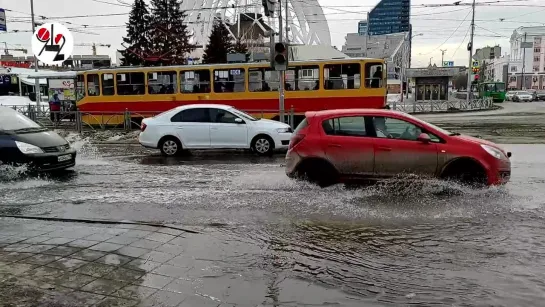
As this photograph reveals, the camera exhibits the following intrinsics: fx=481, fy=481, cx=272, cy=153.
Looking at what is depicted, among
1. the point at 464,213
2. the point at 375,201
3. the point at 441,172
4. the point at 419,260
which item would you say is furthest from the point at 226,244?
the point at 441,172

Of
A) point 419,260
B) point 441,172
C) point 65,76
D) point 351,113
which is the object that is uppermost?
point 65,76

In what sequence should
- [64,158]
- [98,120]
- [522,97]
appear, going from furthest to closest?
[522,97] → [98,120] → [64,158]

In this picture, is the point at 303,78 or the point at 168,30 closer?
the point at 303,78

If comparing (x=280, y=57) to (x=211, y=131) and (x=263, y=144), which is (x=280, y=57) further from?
(x=211, y=131)

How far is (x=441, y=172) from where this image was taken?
8188mm

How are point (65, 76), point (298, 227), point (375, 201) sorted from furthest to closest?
point (65, 76)
point (375, 201)
point (298, 227)

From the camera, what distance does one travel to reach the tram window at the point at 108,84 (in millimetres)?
22719

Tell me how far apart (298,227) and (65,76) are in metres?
24.1

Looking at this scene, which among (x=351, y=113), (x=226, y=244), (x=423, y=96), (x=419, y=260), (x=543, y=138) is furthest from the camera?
(x=423, y=96)

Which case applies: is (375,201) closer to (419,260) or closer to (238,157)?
(419,260)

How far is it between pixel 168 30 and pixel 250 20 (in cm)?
2661

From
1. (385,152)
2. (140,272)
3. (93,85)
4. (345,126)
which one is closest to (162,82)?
(93,85)

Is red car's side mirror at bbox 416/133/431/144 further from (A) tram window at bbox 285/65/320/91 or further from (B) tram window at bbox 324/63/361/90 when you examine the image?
(A) tram window at bbox 285/65/320/91

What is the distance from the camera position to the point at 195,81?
21.5 m
